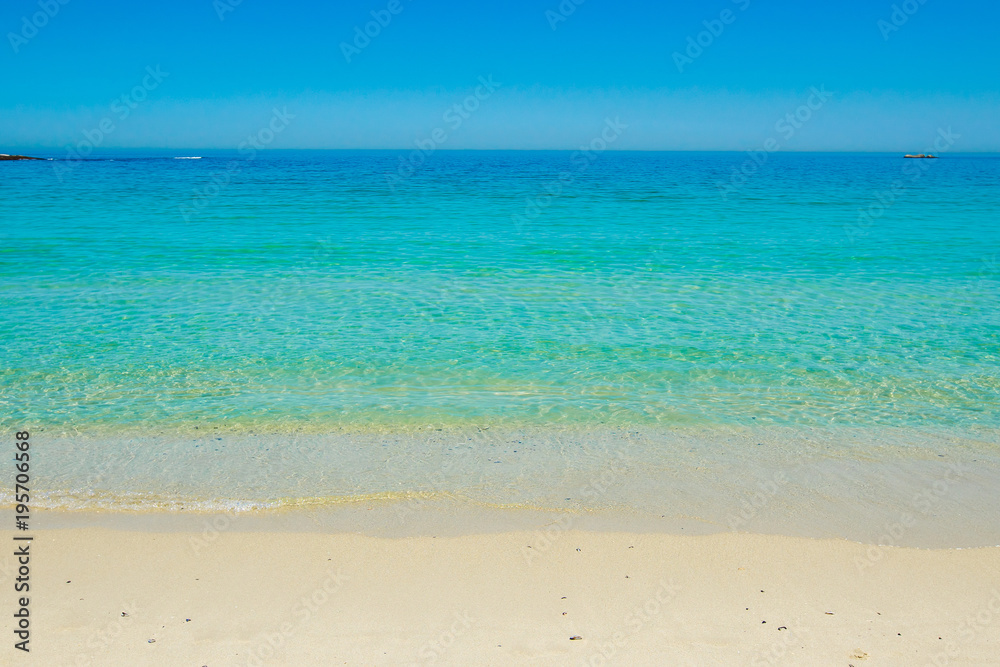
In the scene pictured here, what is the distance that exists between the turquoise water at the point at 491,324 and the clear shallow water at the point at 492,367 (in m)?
0.06

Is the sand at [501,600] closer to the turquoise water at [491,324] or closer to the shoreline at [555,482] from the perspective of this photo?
the shoreline at [555,482]

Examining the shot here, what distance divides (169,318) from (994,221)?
28.1m

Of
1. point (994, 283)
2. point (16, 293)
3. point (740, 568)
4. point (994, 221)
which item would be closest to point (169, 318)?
point (16, 293)

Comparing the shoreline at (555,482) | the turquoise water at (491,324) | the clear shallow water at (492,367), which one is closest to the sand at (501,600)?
the shoreline at (555,482)

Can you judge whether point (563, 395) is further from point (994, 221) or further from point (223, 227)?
point (994, 221)

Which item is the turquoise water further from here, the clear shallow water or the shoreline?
the shoreline

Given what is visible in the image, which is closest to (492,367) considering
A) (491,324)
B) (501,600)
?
(491,324)

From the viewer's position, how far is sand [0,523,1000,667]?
372 centimetres

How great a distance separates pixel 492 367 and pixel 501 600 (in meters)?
4.67

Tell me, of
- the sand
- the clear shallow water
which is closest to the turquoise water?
the clear shallow water

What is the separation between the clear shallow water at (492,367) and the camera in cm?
→ 585

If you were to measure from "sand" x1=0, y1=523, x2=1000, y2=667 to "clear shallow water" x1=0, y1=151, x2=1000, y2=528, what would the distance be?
2.08 ft

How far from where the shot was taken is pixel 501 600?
417 centimetres

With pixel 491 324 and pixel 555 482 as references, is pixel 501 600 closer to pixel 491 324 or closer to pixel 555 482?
pixel 555 482
